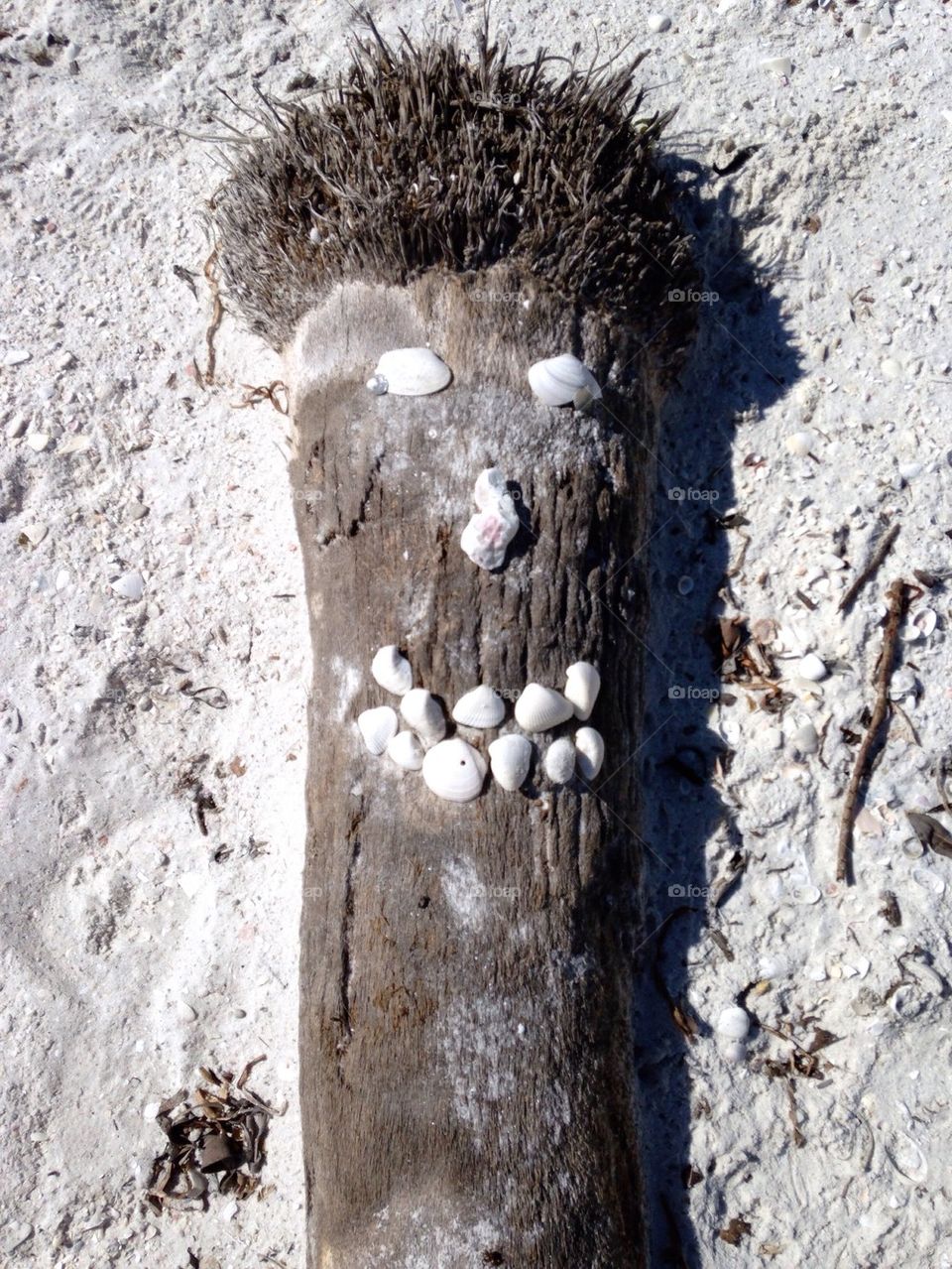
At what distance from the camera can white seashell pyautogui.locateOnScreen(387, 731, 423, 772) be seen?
9.95 feet

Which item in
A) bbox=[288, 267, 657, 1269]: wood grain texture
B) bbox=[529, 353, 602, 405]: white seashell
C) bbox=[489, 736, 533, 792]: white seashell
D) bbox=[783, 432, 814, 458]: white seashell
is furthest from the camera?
bbox=[783, 432, 814, 458]: white seashell

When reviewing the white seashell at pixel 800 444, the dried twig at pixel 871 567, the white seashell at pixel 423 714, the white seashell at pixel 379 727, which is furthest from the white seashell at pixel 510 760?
the white seashell at pixel 800 444

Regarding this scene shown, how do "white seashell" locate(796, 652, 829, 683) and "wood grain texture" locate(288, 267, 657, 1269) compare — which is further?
"white seashell" locate(796, 652, 829, 683)

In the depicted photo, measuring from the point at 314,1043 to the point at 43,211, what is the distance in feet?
11.4

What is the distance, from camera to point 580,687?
3109mm

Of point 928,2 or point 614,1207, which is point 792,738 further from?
point 928,2

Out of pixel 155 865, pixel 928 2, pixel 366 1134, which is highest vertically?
pixel 928 2

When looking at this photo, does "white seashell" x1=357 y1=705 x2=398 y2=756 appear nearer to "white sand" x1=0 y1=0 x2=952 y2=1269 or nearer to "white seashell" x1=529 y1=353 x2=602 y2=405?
"white sand" x1=0 y1=0 x2=952 y2=1269

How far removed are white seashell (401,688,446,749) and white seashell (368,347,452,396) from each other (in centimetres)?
94

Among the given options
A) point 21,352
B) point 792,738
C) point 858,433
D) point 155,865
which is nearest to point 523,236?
point 858,433

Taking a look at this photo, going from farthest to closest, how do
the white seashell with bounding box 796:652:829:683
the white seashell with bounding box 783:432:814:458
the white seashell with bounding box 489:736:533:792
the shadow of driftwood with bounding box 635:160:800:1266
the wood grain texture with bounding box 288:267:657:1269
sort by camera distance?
the white seashell with bounding box 783:432:814:458
the white seashell with bounding box 796:652:829:683
the shadow of driftwood with bounding box 635:160:800:1266
the white seashell with bounding box 489:736:533:792
the wood grain texture with bounding box 288:267:657:1269

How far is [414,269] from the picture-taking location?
10.5 ft

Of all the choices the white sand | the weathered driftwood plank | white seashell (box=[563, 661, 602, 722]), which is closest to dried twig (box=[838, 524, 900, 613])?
the white sand

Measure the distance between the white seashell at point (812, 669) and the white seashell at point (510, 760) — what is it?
3.68ft
